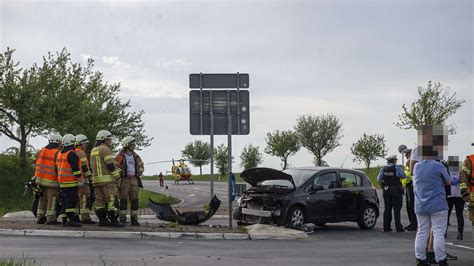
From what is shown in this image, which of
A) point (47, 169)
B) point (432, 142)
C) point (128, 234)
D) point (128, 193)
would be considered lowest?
point (128, 234)

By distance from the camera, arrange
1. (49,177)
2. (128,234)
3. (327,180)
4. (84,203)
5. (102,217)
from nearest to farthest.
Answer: (128,234) < (102,217) < (49,177) < (84,203) < (327,180)

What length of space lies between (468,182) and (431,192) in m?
2.22

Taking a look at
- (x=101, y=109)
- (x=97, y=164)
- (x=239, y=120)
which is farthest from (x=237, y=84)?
(x=101, y=109)

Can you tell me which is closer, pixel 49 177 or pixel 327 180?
pixel 49 177

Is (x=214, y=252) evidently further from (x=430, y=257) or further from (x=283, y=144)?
(x=283, y=144)

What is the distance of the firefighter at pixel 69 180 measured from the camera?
1369 centimetres

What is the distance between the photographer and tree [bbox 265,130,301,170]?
70688mm

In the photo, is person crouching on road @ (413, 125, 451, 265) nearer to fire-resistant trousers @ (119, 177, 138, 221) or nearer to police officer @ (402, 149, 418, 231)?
police officer @ (402, 149, 418, 231)

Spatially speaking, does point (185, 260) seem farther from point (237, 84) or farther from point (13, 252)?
point (237, 84)

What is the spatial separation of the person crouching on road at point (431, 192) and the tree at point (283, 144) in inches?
2399

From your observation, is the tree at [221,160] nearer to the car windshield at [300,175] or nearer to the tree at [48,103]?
the tree at [48,103]

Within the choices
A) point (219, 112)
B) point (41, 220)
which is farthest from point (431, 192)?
point (41, 220)

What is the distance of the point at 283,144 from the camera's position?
233 feet

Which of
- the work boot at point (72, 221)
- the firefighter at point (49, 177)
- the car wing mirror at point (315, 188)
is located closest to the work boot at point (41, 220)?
the firefighter at point (49, 177)
